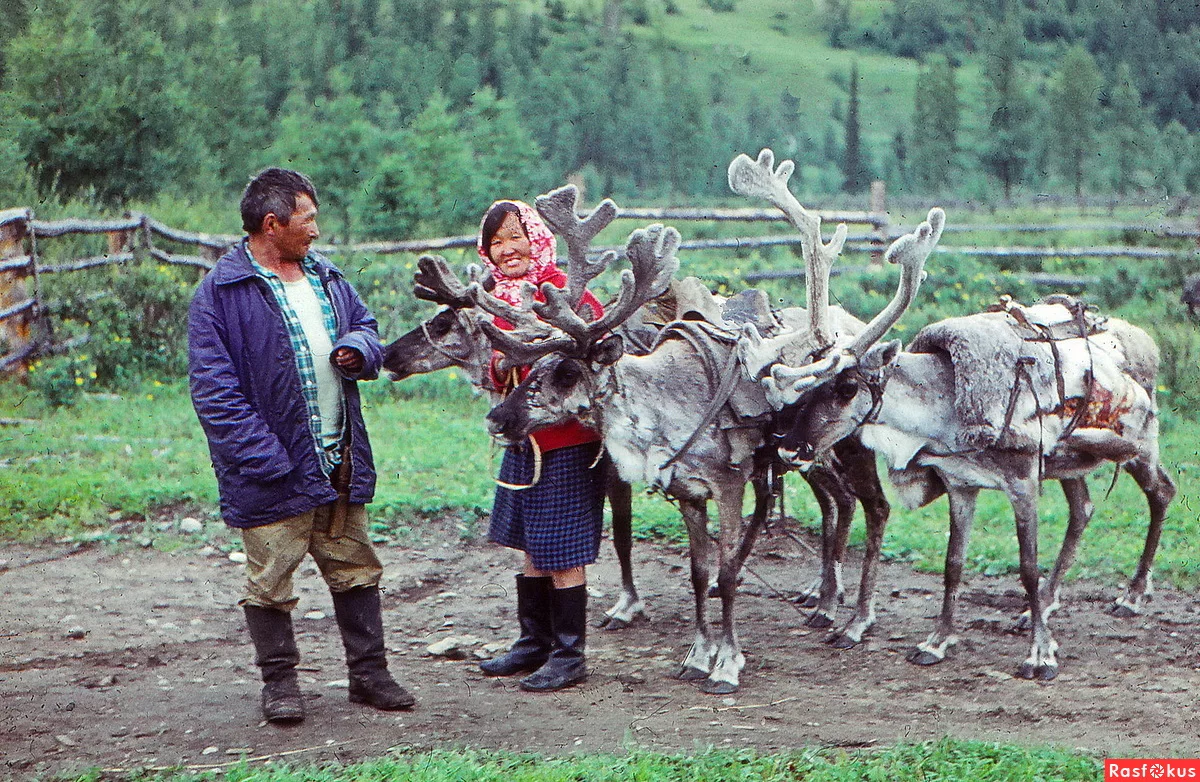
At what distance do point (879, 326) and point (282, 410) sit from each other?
2566 mm

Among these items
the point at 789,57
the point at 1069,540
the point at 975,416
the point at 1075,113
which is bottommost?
the point at 1069,540

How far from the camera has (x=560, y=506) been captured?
17.1 feet

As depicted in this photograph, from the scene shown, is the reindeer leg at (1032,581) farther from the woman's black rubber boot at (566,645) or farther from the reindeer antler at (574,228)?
the reindeer antler at (574,228)

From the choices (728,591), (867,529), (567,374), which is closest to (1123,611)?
(867,529)

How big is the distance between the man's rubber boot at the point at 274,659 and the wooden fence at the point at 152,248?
17.7ft

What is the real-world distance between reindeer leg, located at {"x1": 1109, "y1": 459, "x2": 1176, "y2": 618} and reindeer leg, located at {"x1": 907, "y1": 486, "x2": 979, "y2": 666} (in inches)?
47.2

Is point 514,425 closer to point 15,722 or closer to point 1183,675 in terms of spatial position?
point 15,722

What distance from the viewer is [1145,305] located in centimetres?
1405

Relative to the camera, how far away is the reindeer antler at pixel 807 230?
5414mm

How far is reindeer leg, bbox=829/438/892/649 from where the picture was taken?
234 inches

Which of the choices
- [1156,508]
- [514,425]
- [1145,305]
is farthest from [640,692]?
[1145,305]

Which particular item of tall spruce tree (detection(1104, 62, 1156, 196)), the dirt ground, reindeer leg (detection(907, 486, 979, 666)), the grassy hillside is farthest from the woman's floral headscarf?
the grassy hillside

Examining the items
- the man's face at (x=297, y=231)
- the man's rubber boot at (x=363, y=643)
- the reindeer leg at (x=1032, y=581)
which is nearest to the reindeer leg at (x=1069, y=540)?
the reindeer leg at (x=1032, y=581)

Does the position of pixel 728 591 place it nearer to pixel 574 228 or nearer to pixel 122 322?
pixel 574 228
